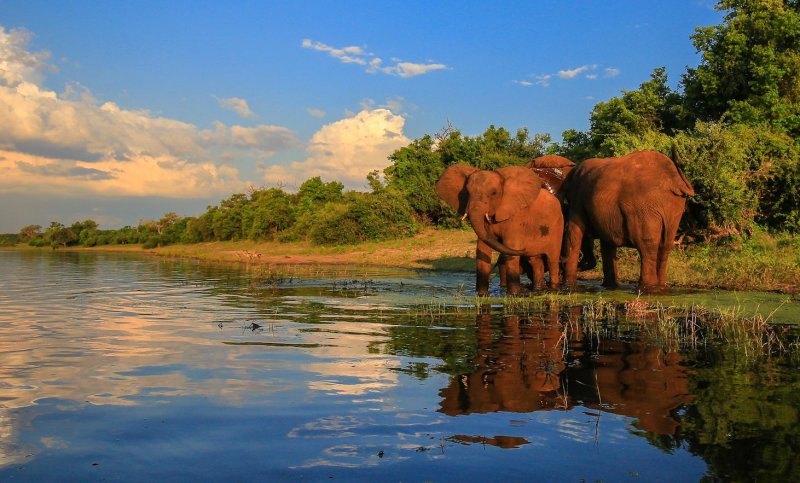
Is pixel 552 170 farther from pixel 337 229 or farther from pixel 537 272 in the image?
pixel 337 229

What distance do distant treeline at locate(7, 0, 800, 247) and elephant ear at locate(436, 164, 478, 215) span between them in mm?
4657

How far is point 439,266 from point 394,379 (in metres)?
20.5

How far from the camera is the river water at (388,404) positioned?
4.23 meters

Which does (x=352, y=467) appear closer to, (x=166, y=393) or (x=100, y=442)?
(x=100, y=442)

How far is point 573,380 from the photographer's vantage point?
6520 millimetres

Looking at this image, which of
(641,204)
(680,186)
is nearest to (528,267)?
(641,204)

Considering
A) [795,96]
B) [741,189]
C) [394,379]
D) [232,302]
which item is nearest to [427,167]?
[795,96]

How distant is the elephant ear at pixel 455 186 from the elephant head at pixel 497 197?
0.59m

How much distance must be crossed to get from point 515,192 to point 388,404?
9835 mm

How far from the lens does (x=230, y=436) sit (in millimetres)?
Result: 4824

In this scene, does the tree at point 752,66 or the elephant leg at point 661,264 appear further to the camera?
the tree at point 752,66

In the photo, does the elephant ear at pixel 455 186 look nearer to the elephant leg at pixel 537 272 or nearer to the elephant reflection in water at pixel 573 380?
the elephant leg at pixel 537 272

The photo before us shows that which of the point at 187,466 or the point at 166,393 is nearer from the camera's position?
the point at 187,466


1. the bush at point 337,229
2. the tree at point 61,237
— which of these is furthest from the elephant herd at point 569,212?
the tree at point 61,237
